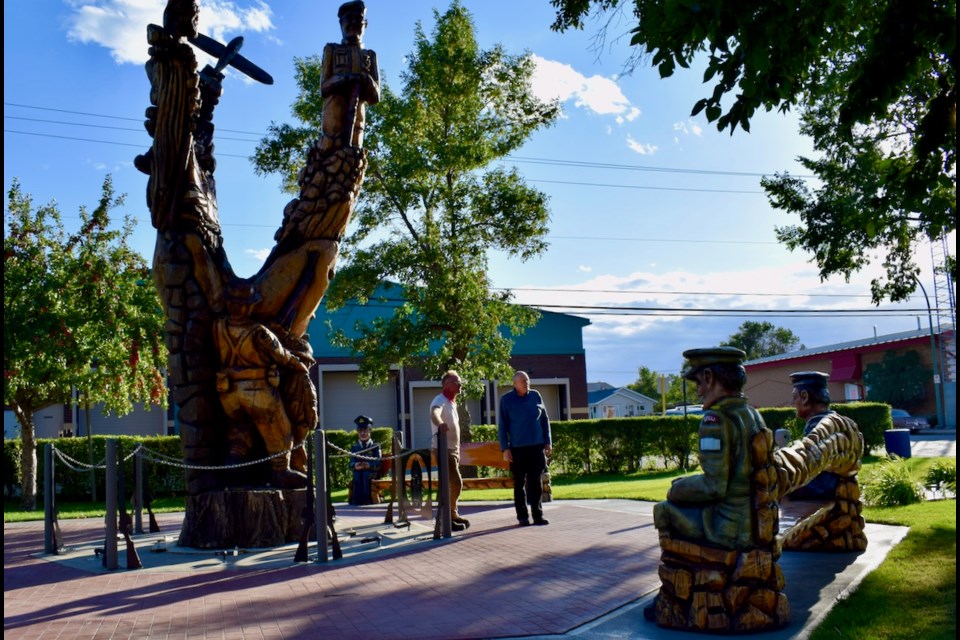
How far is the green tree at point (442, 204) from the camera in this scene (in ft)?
68.2

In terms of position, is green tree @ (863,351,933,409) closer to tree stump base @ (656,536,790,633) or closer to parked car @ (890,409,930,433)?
parked car @ (890,409,930,433)

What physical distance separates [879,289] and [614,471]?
26.8ft

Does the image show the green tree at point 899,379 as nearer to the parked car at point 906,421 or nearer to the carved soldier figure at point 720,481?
the parked car at point 906,421

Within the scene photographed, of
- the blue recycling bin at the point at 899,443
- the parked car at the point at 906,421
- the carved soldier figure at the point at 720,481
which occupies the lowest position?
the parked car at the point at 906,421

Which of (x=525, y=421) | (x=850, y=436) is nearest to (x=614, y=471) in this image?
(x=525, y=421)

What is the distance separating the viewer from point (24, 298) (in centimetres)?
1652

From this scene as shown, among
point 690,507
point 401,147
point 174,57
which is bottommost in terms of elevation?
point 690,507

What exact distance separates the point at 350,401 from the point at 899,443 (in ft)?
73.9

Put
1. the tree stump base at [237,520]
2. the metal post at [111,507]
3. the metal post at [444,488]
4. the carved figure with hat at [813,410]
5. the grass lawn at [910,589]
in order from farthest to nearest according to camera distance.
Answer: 1. the metal post at [444,488]
2. the tree stump base at [237,520]
3. the metal post at [111,507]
4. the carved figure with hat at [813,410]
5. the grass lawn at [910,589]

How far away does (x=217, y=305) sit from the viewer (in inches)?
376

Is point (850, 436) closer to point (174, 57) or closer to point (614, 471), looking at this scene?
point (174, 57)

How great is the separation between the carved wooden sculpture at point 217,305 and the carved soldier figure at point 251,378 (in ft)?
0.04

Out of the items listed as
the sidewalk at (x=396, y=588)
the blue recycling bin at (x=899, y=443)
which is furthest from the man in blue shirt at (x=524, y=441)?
the blue recycling bin at (x=899, y=443)

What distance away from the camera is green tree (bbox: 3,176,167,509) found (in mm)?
16484
